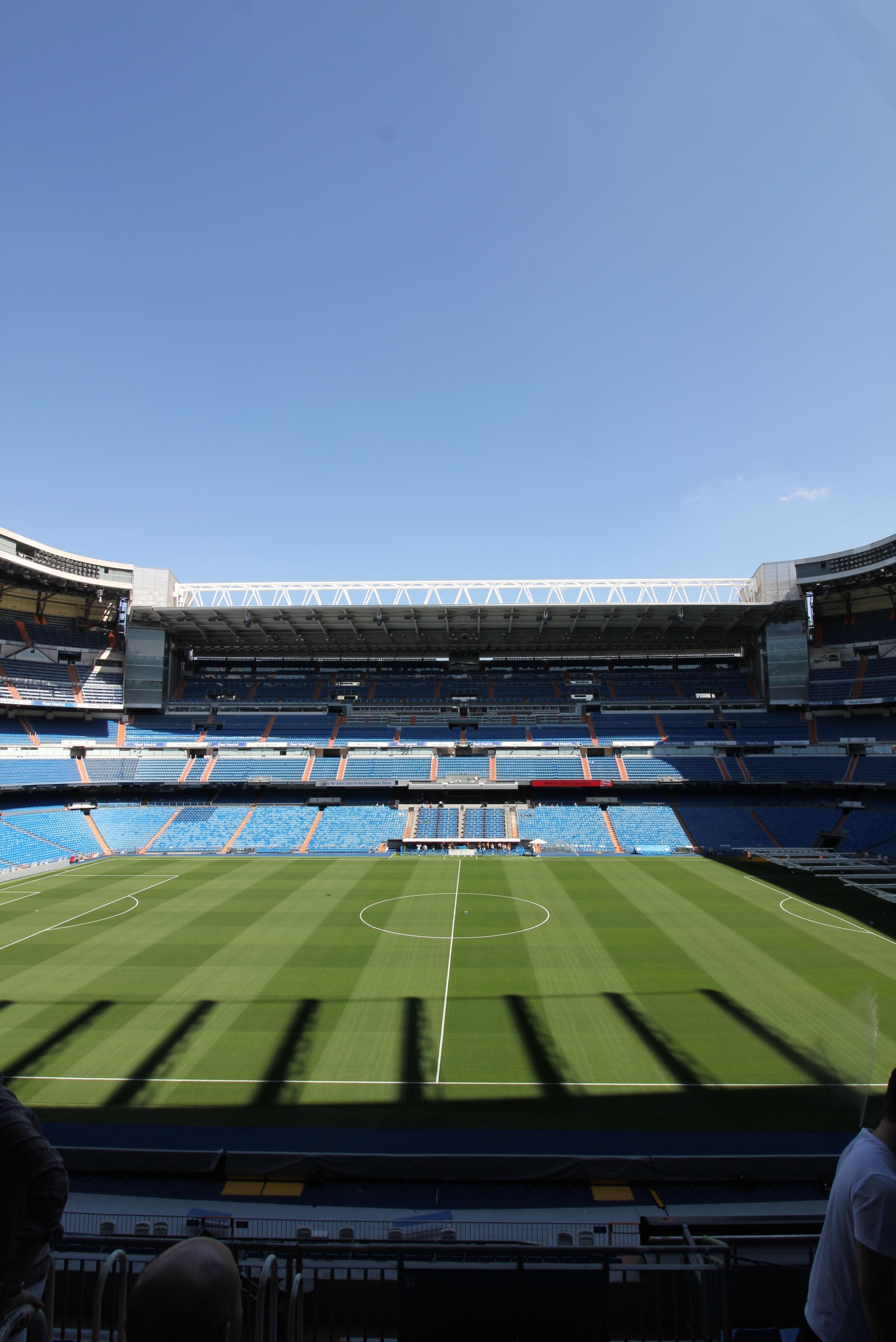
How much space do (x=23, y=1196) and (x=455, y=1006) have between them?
582 inches

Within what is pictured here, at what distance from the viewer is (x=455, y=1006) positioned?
50.9ft

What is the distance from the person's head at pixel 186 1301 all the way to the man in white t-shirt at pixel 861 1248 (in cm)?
184

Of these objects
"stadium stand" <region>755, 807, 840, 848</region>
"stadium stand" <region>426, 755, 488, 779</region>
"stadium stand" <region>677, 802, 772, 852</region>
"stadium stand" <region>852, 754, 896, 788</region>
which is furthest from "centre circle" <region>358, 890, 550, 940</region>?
"stadium stand" <region>852, 754, 896, 788</region>

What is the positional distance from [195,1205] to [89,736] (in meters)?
40.8

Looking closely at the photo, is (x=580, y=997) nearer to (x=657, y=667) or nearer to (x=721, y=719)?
(x=721, y=719)

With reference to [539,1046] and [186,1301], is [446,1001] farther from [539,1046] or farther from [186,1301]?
Answer: [186,1301]

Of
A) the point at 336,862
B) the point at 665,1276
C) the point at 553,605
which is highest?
the point at 553,605

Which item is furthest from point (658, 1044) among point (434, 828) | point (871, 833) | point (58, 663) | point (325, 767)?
point (58, 663)

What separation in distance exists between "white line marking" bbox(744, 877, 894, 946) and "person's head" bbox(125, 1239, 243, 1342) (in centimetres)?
2403

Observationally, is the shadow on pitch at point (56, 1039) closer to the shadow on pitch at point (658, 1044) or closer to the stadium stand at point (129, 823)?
the shadow on pitch at point (658, 1044)

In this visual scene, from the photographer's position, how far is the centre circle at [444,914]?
21234mm

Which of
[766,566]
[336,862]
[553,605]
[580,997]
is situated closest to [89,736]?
[336,862]

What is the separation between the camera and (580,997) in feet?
52.2

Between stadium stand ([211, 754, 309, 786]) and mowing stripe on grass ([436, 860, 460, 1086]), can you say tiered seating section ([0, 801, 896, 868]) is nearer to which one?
stadium stand ([211, 754, 309, 786])
